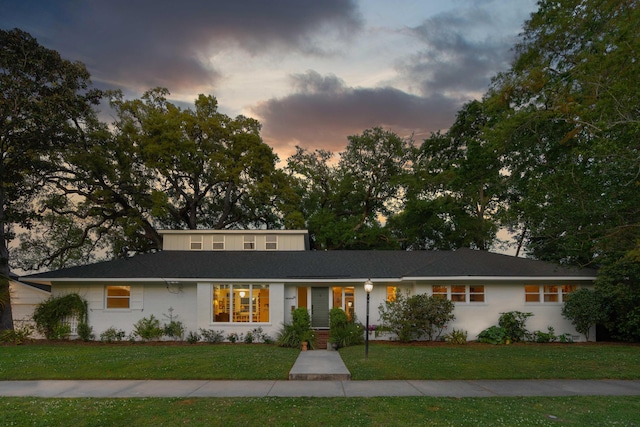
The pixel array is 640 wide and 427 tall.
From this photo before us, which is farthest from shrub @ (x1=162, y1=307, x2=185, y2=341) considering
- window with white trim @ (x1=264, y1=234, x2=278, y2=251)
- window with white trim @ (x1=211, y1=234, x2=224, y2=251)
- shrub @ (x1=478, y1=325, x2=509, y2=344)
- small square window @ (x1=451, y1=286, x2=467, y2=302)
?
shrub @ (x1=478, y1=325, x2=509, y2=344)

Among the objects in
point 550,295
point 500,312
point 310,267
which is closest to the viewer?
point 500,312

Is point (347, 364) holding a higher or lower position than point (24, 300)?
lower

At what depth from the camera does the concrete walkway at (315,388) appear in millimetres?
9203

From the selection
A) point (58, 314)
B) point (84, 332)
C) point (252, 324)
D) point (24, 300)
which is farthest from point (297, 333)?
point (24, 300)

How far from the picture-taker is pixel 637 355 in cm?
1397

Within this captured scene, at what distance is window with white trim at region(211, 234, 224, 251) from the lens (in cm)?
2427

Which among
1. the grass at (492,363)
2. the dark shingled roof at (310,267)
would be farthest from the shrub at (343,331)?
the dark shingled roof at (310,267)

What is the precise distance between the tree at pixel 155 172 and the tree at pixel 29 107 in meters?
4.43

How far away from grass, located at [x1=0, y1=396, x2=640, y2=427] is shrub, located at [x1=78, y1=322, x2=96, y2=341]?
10.7 metres

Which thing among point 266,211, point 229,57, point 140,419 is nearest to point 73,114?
point 229,57

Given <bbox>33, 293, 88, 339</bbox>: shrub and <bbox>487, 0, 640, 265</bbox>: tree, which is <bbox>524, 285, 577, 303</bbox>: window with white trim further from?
<bbox>33, 293, 88, 339</bbox>: shrub

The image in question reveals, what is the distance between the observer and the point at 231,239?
2434cm

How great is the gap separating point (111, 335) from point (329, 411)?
46.8ft

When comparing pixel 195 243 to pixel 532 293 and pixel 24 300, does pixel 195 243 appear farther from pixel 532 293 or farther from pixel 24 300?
pixel 532 293
